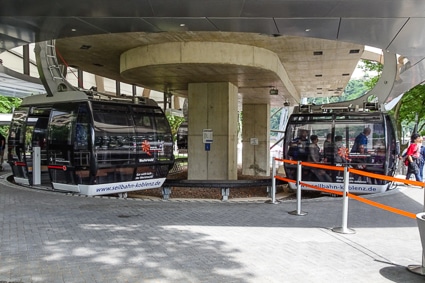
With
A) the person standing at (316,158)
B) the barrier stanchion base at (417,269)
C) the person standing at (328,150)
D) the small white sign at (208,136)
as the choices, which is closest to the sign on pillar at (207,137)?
the small white sign at (208,136)

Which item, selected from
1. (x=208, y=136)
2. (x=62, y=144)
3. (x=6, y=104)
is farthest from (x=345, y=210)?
(x=6, y=104)

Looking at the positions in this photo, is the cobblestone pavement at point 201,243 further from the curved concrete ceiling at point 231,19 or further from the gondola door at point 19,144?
the curved concrete ceiling at point 231,19

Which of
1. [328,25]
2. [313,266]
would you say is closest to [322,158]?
[328,25]

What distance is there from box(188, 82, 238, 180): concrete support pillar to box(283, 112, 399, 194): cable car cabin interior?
167 inches

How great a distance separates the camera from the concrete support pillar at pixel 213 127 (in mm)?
16234

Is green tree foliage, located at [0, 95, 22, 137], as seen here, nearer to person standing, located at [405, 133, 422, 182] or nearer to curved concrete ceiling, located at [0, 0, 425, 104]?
curved concrete ceiling, located at [0, 0, 425, 104]

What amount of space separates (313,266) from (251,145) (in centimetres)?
1955

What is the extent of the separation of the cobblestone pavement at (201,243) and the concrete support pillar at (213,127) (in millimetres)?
6665

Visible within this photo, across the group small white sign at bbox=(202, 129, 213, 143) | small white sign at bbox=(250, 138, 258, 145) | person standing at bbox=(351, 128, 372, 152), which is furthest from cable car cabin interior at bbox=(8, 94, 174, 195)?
small white sign at bbox=(250, 138, 258, 145)

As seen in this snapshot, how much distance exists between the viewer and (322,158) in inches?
475

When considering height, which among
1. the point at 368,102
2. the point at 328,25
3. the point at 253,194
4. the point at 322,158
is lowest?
the point at 253,194

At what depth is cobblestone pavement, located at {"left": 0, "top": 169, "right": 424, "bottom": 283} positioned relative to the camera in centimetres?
497

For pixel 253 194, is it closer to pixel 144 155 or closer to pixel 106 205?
pixel 144 155

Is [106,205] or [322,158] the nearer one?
[106,205]
